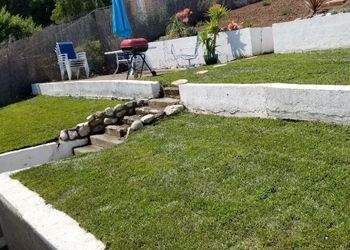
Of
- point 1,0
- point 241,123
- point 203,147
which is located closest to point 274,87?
point 241,123

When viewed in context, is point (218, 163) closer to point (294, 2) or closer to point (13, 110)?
point (13, 110)

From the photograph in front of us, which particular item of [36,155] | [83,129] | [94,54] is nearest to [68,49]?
[94,54]

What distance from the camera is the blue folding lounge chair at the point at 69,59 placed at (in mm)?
14302

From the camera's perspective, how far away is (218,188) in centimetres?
410

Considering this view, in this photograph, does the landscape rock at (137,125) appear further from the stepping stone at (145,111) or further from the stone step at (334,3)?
the stone step at (334,3)

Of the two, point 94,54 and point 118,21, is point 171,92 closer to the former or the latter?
point 118,21

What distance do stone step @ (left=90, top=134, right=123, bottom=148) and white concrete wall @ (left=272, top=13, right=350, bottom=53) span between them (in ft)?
14.1

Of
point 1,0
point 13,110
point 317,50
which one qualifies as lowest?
point 13,110

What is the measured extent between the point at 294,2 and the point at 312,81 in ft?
29.4

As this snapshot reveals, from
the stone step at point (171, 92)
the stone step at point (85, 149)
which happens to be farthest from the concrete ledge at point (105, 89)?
the stone step at point (85, 149)

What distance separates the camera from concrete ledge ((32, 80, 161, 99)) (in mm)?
8312

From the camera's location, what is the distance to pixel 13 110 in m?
11.8

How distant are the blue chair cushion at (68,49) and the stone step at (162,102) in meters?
7.20

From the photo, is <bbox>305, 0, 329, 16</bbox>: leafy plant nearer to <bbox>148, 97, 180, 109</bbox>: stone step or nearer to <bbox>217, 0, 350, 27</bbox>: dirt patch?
<bbox>217, 0, 350, 27</bbox>: dirt patch
